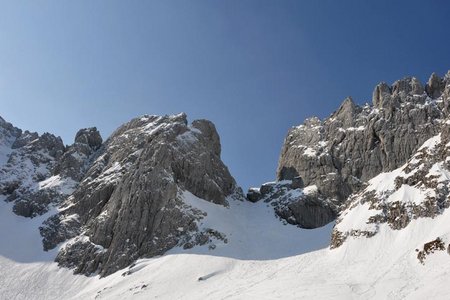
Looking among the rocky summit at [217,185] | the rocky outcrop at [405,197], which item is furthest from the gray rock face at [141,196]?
the rocky outcrop at [405,197]

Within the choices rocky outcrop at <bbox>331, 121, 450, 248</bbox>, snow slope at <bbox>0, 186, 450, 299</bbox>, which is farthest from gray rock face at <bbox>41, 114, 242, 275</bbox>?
rocky outcrop at <bbox>331, 121, 450, 248</bbox>

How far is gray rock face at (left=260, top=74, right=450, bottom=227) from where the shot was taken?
305 feet

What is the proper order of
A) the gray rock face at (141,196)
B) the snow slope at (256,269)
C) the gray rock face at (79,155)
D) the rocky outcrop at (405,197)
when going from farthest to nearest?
the gray rock face at (79,155) → the gray rock face at (141,196) → the rocky outcrop at (405,197) → the snow slope at (256,269)

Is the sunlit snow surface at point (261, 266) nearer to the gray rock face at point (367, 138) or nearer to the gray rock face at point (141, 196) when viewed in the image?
the gray rock face at point (141, 196)

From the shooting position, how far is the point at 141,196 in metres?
84.9

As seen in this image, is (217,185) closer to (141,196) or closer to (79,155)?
(141,196)

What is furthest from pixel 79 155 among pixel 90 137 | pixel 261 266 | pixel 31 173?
pixel 261 266

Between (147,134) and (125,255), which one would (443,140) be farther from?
(147,134)

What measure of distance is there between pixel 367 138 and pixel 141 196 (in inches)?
1956

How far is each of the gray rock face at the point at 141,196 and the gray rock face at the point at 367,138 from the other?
17.9 meters

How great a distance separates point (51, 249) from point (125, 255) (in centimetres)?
1706

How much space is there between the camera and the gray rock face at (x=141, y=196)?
7850 cm

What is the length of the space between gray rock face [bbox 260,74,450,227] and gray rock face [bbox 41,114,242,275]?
17.9 meters

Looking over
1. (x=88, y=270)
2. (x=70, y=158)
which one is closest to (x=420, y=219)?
(x=88, y=270)
